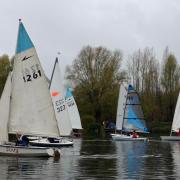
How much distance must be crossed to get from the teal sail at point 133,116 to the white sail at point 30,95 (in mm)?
33988

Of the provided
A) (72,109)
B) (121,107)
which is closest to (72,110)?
(72,109)

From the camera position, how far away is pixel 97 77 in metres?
90.7

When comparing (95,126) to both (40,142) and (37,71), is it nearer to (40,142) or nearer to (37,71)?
(40,142)

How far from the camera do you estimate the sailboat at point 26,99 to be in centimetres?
3462

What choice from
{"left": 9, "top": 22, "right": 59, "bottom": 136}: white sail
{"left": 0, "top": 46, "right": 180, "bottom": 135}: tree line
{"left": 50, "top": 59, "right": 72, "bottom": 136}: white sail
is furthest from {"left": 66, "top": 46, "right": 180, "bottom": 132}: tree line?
{"left": 9, "top": 22, "right": 59, "bottom": 136}: white sail

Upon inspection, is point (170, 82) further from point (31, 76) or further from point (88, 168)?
point (88, 168)

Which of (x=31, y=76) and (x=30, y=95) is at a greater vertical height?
(x=31, y=76)

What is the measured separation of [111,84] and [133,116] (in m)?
22.2

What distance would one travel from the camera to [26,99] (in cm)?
3506

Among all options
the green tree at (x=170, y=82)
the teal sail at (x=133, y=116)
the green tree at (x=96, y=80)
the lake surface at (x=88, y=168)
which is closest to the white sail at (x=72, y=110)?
the teal sail at (x=133, y=116)

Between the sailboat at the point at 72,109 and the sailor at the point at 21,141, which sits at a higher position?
the sailboat at the point at 72,109

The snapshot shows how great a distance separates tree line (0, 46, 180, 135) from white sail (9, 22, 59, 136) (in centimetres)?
4817

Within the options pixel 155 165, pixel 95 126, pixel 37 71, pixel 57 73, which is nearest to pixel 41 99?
pixel 37 71

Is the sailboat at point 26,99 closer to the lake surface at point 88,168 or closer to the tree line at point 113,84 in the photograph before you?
the lake surface at point 88,168
